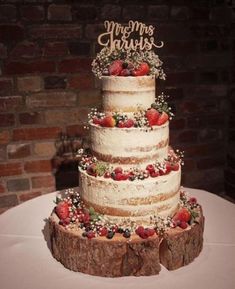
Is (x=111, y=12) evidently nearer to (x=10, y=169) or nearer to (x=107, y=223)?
(x=10, y=169)

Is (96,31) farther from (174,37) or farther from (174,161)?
(174,161)

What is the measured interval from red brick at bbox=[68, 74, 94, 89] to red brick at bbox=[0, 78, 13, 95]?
0.63m

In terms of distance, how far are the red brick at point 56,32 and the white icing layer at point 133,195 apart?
1871mm

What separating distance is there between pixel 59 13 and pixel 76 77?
690mm

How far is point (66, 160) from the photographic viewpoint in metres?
4.69

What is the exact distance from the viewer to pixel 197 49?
186 inches

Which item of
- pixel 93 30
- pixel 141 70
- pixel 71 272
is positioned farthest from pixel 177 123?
pixel 71 272

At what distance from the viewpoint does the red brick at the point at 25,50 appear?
4.22 metres

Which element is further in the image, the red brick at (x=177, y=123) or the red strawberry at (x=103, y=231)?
the red brick at (x=177, y=123)

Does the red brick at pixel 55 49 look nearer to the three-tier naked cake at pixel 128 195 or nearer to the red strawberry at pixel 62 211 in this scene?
the three-tier naked cake at pixel 128 195

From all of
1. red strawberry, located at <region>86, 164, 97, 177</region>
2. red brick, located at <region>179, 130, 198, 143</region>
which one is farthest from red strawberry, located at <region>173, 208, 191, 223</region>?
red brick, located at <region>179, 130, 198, 143</region>

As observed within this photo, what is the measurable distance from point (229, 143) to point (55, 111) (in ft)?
7.27

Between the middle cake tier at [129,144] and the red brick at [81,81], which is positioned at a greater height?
the red brick at [81,81]

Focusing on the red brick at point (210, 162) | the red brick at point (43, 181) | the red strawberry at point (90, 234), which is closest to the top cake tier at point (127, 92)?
the red strawberry at point (90, 234)
